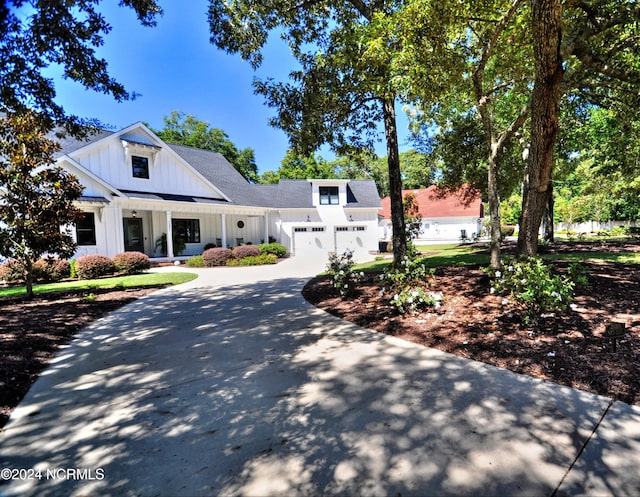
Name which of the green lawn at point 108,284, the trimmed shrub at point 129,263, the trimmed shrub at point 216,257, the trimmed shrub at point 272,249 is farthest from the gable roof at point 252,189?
the green lawn at point 108,284


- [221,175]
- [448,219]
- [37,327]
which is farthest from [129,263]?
[448,219]

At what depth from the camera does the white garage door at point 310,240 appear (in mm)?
23594

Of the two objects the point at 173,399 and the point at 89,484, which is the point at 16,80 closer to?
the point at 173,399

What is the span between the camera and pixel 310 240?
23.8 meters

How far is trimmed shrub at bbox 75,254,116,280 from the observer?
12.3m

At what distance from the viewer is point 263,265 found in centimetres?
1688

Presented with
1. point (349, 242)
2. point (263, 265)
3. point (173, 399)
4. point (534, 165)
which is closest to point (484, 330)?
point (534, 165)

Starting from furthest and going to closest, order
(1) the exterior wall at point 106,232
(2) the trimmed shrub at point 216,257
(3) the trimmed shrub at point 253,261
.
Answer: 1. (3) the trimmed shrub at point 253,261
2. (2) the trimmed shrub at point 216,257
3. (1) the exterior wall at point 106,232

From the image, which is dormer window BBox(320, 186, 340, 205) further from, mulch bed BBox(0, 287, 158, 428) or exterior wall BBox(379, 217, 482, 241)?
mulch bed BBox(0, 287, 158, 428)

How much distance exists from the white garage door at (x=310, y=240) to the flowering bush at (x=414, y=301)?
17527 millimetres

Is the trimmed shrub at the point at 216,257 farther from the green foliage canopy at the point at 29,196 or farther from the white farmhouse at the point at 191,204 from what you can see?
the green foliage canopy at the point at 29,196

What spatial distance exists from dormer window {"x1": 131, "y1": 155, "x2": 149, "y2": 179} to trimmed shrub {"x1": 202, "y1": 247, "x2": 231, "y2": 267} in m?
5.74

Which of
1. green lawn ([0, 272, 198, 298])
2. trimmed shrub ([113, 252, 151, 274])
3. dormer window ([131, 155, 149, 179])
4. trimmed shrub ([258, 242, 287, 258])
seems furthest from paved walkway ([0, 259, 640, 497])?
trimmed shrub ([258, 242, 287, 258])

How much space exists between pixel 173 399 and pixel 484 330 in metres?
4.05
